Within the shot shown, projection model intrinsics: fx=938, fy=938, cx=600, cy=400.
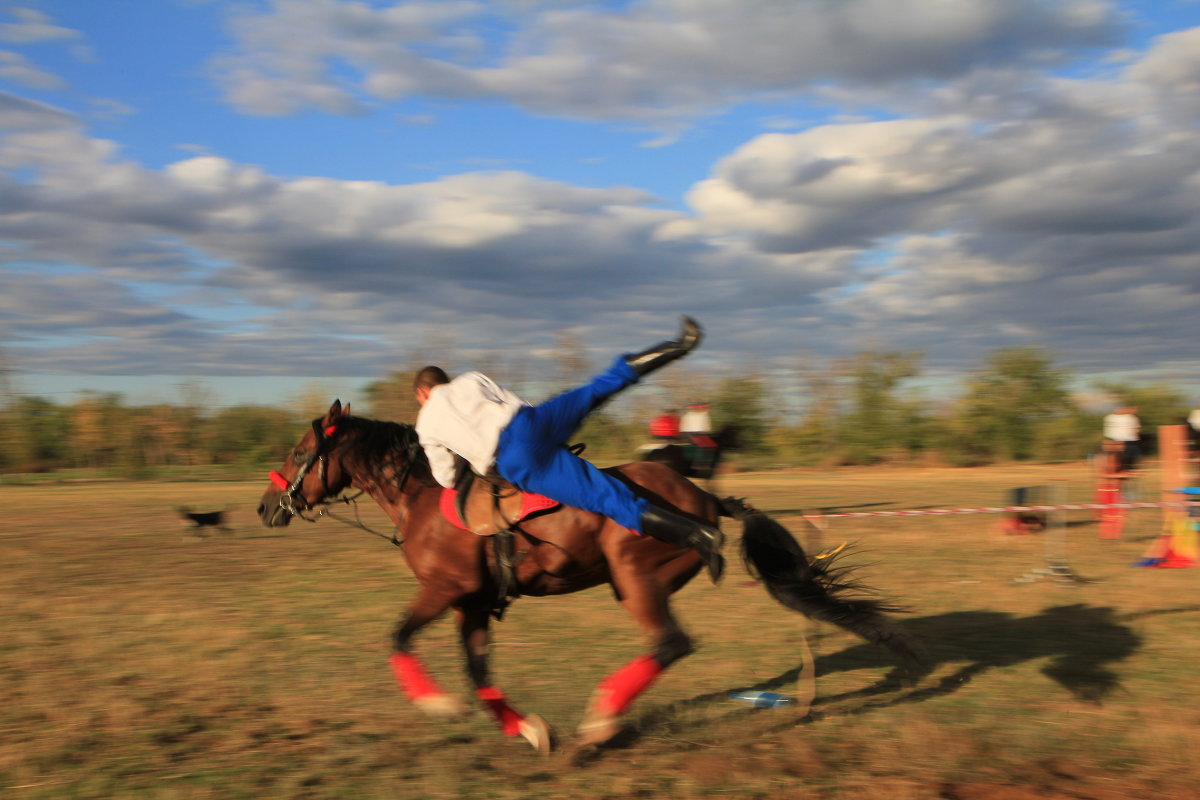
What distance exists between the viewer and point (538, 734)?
4816mm

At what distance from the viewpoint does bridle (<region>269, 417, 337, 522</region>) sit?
5.78 metres

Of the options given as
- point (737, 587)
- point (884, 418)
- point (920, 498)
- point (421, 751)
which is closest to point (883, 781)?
point (421, 751)

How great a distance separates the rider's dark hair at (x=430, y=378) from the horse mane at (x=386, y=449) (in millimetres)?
447

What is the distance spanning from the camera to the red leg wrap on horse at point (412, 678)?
4867mm

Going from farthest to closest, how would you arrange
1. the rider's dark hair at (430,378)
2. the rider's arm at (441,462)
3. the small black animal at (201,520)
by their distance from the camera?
1. the small black animal at (201,520)
2. the rider's dark hair at (430,378)
3. the rider's arm at (441,462)

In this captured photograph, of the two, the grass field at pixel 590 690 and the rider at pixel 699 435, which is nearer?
the grass field at pixel 590 690

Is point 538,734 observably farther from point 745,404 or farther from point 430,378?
point 745,404

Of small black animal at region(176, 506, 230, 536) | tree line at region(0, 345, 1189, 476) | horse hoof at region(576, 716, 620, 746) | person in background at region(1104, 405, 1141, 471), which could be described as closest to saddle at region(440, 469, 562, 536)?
horse hoof at region(576, 716, 620, 746)

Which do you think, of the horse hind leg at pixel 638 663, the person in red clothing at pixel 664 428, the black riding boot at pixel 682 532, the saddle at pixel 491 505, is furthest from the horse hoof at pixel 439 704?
the person in red clothing at pixel 664 428

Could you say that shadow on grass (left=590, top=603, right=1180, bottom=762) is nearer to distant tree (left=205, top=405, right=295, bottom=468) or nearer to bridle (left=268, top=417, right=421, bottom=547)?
bridle (left=268, top=417, right=421, bottom=547)

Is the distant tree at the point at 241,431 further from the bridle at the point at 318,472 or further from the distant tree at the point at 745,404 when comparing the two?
the bridle at the point at 318,472

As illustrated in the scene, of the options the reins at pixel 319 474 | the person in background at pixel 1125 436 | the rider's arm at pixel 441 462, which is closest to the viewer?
the rider's arm at pixel 441 462

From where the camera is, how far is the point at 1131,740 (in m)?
5.06

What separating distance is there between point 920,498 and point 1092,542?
8.10 meters
